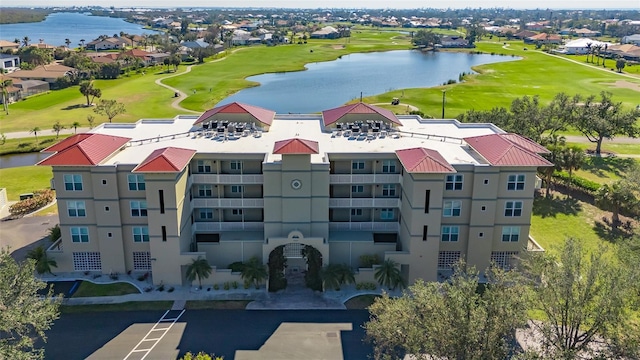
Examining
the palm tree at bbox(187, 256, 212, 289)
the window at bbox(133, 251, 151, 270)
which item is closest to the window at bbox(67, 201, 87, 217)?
the window at bbox(133, 251, 151, 270)

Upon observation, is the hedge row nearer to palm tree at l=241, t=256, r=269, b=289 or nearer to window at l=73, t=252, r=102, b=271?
window at l=73, t=252, r=102, b=271

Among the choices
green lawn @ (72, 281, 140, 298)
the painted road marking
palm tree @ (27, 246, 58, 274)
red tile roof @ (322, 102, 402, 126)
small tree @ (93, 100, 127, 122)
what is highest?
red tile roof @ (322, 102, 402, 126)

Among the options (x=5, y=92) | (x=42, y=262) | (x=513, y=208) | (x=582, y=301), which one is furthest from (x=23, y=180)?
(x=582, y=301)

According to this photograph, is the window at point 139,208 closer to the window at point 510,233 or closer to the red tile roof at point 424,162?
the red tile roof at point 424,162

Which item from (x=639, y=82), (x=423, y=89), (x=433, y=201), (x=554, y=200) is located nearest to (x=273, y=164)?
(x=433, y=201)

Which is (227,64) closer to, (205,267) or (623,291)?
(205,267)

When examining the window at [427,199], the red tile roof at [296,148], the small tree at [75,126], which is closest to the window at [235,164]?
the red tile roof at [296,148]

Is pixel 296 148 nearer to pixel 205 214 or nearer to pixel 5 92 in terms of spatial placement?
pixel 205 214
